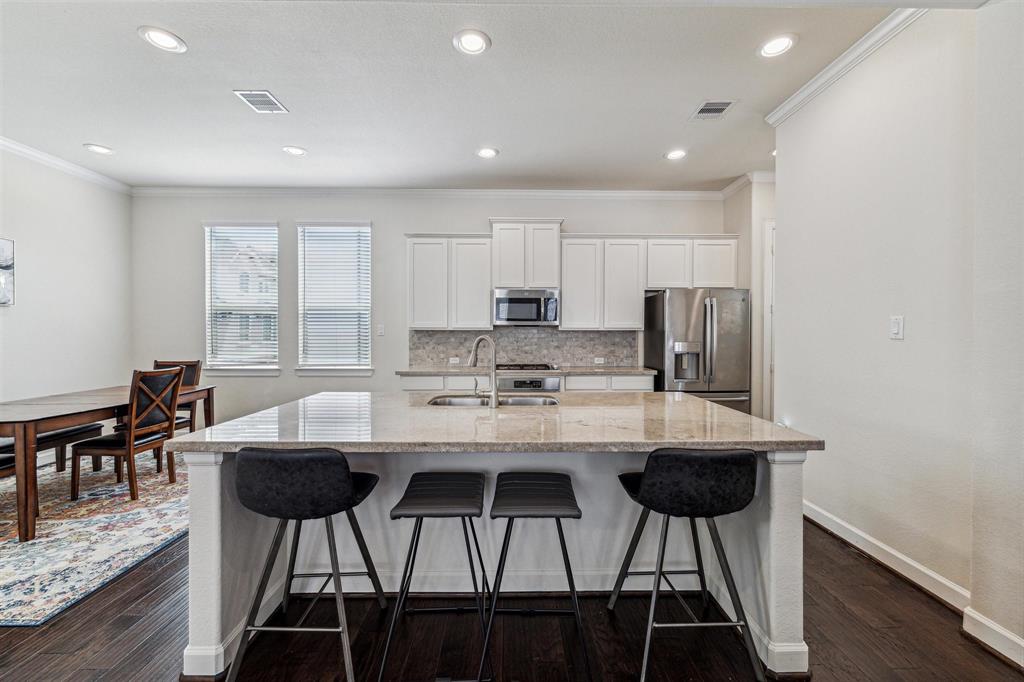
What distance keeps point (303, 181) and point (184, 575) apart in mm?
3880

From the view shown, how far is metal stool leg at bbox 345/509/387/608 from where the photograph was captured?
191 cm

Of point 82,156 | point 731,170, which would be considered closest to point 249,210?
point 82,156

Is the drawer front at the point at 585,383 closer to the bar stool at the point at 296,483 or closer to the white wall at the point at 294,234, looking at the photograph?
the white wall at the point at 294,234

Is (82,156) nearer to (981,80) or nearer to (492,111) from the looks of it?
(492,111)

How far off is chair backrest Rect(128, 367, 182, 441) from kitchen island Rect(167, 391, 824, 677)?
175cm

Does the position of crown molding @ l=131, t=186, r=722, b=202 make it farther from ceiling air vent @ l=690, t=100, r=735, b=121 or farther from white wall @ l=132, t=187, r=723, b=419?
ceiling air vent @ l=690, t=100, r=735, b=121

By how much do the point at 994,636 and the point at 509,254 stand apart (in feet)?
13.5

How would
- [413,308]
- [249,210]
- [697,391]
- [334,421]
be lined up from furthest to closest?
[249,210]
[413,308]
[697,391]
[334,421]

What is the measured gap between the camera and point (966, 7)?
181cm

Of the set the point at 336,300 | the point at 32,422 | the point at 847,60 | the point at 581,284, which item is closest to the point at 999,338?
the point at 847,60

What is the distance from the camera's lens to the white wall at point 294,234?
5195mm

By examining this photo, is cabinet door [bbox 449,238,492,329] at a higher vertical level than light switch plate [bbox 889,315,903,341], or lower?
higher

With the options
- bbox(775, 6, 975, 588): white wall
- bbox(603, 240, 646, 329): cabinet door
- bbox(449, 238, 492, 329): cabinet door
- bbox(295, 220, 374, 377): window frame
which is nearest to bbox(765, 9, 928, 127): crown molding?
bbox(775, 6, 975, 588): white wall

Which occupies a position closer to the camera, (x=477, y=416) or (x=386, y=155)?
(x=477, y=416)
